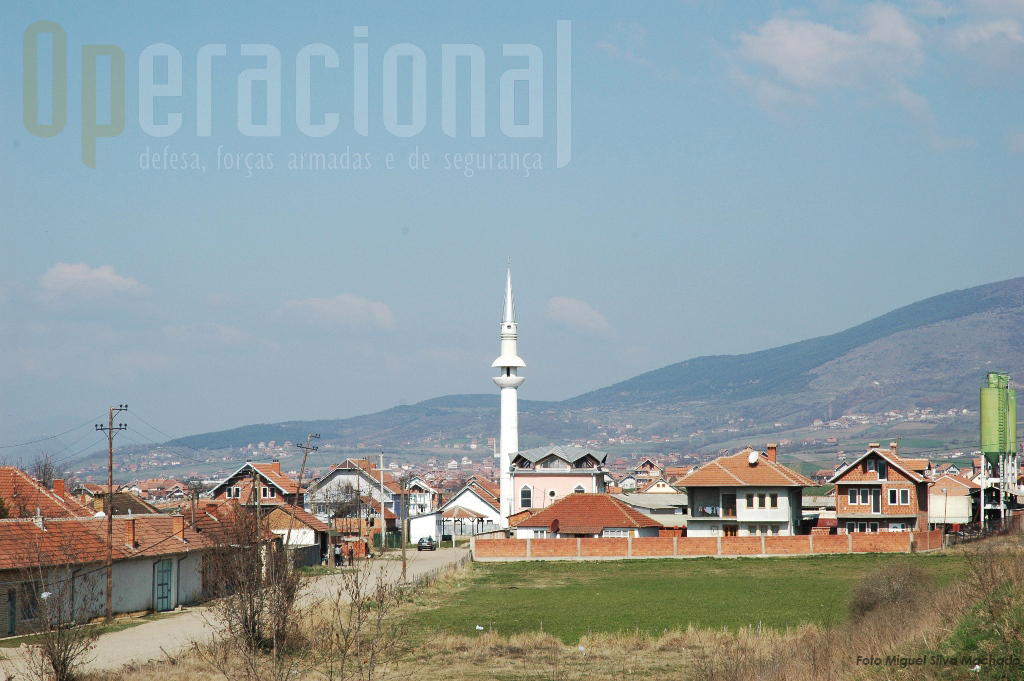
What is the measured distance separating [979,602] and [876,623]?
187 inches

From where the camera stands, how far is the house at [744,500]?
6669 cm

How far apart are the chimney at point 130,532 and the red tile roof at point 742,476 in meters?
34.1

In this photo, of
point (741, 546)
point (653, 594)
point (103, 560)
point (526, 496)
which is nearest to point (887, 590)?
point (653, 594)

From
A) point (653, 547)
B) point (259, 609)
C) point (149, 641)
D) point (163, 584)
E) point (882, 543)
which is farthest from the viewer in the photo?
point (653, 547)

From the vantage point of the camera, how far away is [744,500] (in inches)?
2643

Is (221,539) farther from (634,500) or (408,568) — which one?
(634,500)

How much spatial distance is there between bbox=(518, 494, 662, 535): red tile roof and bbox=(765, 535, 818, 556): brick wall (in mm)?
11283

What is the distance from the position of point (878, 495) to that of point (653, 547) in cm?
1545

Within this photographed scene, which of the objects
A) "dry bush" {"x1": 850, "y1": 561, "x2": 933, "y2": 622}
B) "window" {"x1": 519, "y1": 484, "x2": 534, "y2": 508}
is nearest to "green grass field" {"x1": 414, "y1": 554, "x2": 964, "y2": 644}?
"dry bush" {"x1": 850, "y1": 561, "x2": 933, "y2": 622}

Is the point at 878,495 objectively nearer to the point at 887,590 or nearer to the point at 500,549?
the point at 500,549

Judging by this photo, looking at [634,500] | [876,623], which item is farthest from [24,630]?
[634,500]

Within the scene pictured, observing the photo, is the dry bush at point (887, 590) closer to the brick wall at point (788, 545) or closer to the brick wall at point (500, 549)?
the brick wall at point (788, 545)

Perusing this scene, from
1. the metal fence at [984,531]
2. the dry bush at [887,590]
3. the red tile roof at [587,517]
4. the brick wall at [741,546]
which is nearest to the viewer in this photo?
the dry bush at [887,590]

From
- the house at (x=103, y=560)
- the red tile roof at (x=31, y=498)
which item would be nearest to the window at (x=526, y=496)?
the red tile roof at (x=31, y=498)
